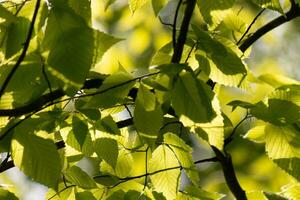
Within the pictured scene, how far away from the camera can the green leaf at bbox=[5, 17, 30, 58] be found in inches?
43.8

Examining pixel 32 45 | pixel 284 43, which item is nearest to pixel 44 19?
pixel 32 45

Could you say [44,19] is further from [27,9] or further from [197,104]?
[197,104]

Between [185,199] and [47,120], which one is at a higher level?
[47,120]

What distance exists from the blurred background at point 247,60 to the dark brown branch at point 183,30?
138 centimetres

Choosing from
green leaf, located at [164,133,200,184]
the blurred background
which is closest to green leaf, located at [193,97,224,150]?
green leaf, located at [164,133,200,184]

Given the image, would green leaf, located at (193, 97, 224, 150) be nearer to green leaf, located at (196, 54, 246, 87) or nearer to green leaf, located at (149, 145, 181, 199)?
green leaf, located at (196, 54, 246, 87)

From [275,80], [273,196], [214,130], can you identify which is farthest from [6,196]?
[275,80]

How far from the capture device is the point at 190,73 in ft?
3.47

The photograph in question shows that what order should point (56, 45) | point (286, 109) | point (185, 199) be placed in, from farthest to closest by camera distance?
point (185, 199) → point (286, 109) → point (56, 45)

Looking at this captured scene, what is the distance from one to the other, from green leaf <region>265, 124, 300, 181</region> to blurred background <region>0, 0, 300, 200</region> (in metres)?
1.30

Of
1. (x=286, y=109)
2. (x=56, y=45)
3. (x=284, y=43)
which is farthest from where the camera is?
(x=284, y=43)

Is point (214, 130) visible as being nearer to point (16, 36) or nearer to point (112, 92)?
point (112, 92)

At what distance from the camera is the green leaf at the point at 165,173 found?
132cm

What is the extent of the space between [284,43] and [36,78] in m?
4.74
